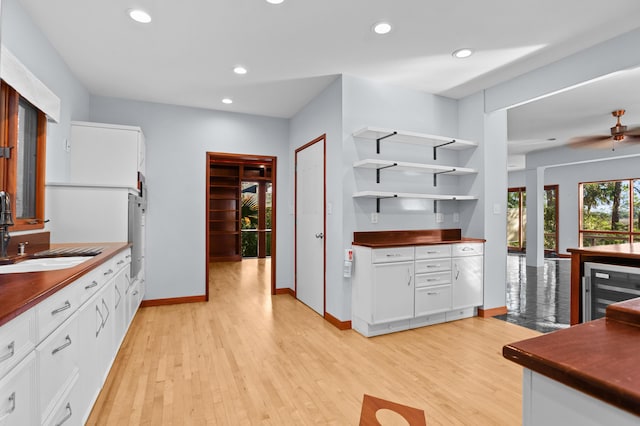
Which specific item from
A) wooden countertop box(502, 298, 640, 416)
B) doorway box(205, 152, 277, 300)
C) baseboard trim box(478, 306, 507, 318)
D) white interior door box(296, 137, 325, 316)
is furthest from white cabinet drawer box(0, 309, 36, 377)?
doorway box(205, 152, 277, 300)

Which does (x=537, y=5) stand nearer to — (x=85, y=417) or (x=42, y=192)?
(x=85, y=417)

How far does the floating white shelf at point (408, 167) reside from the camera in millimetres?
3332

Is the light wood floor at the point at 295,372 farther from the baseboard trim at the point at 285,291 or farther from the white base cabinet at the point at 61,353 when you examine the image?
the baseboard trim at the point at 285,291

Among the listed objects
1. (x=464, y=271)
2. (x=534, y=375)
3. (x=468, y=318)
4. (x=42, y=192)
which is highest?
(x=42, y=192)

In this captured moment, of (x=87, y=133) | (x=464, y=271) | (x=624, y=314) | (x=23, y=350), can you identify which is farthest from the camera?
(x=464, y=271)

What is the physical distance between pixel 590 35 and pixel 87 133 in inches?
185

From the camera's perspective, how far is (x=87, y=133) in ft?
11.2

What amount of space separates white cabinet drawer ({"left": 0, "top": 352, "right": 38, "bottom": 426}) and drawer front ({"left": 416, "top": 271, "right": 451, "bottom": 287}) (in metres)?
2.96

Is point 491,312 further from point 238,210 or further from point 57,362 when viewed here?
point 238,210

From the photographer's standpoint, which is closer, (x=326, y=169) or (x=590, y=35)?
(x=590, y=35)

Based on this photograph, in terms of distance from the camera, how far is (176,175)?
4348 mm

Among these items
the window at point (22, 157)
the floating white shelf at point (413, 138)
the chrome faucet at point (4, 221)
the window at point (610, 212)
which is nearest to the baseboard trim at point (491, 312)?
the floating white shelf at point (413, 138)

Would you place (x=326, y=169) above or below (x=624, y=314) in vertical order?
above

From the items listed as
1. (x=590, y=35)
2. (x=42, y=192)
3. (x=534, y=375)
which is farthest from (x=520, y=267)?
(x=42, y=192)
